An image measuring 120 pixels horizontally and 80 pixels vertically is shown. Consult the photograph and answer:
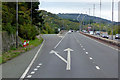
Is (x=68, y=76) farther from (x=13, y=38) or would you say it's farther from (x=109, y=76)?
(x=13, y=38)

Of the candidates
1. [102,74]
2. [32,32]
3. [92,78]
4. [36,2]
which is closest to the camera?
[92,78]

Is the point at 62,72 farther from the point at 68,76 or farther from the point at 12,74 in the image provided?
the point at 12,74

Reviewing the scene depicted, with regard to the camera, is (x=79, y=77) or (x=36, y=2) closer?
(x=79, y=77)

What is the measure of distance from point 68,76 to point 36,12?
54504 millimetres

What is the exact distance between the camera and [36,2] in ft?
214

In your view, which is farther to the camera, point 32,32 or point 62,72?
point 32,32

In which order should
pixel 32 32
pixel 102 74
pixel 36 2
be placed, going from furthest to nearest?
1. pixel 36 2
2. pixel 32 32
3. pixel 102 74

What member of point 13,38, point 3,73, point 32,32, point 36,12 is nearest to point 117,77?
point 3,73

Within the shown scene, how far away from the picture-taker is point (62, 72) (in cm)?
1352

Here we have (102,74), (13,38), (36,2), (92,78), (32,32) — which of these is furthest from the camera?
(36,2)

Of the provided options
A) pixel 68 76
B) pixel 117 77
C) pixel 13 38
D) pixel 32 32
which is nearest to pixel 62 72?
pixel 68 76

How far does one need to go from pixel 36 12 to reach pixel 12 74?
53.7 m

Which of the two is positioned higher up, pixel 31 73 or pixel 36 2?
pixel 36 2

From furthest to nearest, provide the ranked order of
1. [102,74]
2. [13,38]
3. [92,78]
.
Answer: [13,38], [102,74], [92,78]
